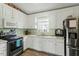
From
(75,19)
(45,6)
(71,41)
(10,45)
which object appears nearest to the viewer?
(45,6)

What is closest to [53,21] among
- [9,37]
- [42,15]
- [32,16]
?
[42,15]

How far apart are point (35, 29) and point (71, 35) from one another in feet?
2.22

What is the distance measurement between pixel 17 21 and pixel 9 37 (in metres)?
0.27

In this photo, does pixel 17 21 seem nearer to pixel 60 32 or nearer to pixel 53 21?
pixel 53 21

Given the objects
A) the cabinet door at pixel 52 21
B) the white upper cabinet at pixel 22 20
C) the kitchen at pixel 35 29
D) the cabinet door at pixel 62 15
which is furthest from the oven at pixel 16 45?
the cabinet door at pixel 62 15

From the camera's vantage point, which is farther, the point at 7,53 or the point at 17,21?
the point at 17,21

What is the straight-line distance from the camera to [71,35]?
5.30 ft

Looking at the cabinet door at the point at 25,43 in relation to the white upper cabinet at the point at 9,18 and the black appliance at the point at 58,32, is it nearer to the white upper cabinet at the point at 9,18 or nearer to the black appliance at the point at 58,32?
the white upper cabinet at the point at 9,18

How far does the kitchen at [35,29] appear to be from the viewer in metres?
1.29

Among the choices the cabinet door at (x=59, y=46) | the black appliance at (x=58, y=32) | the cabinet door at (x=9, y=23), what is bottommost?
the cabinet door at (x=59, y=46)

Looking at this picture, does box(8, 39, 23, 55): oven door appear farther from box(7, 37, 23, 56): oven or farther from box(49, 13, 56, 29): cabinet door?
box(49, 13, 56, 29): cabinet door

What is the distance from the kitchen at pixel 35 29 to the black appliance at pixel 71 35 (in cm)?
2

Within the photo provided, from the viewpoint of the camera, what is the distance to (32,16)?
4.40 ft

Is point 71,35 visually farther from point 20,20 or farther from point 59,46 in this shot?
point 20,20
